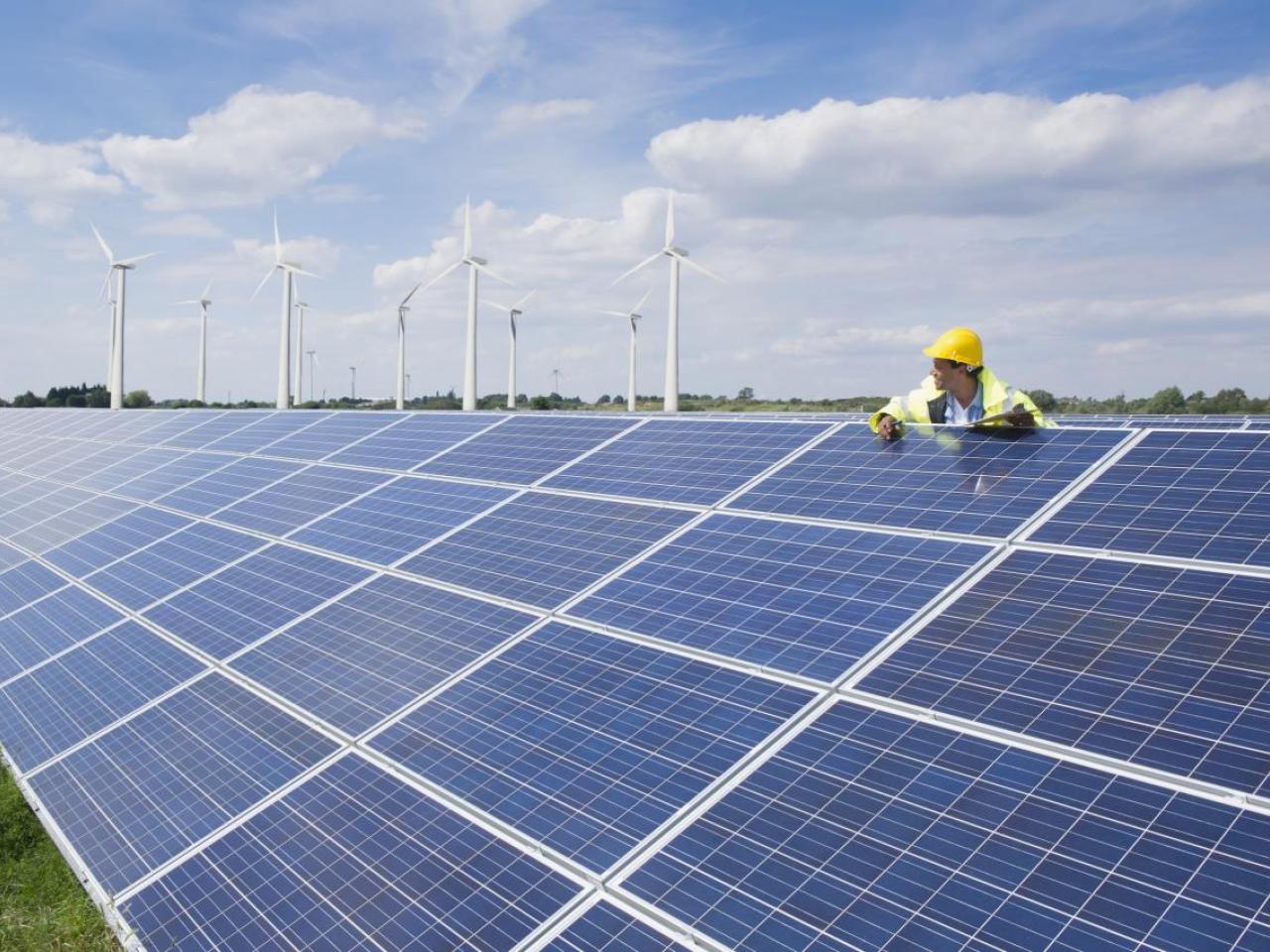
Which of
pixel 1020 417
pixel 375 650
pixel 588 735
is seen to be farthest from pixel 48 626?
pixel 1020 417

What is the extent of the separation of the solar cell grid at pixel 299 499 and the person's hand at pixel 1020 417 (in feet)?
35.3

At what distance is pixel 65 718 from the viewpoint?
1162cm

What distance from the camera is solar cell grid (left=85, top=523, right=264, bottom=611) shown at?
1494 cm

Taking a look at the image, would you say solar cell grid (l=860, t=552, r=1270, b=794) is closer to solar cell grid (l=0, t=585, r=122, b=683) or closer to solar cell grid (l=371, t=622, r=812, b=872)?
solar cell grid (l=371, t=622, r=812, b=872)

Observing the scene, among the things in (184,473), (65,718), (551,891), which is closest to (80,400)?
(184,473)

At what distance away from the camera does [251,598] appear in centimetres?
1322

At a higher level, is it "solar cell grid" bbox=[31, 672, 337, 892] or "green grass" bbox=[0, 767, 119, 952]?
"solar cell grid" bbox=[31, 672, 337, 892]

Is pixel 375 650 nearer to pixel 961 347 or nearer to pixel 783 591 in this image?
pixel 783 591

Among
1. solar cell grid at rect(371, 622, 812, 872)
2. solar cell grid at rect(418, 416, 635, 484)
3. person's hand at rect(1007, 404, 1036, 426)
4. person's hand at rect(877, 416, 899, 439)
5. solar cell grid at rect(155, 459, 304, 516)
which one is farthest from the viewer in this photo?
solar cell grid at rect(155, 459, 304, 516)

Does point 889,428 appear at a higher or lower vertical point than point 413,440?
higher

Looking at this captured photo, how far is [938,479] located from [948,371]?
5.91ft

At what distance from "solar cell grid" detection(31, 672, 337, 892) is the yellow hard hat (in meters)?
8.55

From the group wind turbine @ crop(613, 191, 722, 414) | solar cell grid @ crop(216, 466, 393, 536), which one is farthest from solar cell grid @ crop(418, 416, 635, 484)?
wind turbine @ crop(613, 191, 722, 414)

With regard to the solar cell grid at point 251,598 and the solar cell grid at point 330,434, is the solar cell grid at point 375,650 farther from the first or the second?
the solar cell grid at point 330,434
